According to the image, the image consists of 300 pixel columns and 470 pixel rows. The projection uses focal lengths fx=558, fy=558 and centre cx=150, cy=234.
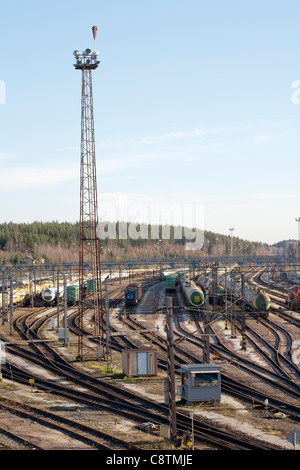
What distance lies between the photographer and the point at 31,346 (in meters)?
48.5

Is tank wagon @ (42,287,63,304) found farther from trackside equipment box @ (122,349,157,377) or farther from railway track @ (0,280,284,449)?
trackside equipment box @ (122,349,157,377)

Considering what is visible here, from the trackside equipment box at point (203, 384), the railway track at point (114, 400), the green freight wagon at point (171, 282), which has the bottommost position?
the railway track at point (114, 400)

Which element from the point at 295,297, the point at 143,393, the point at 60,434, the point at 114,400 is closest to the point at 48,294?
the point at 295,297

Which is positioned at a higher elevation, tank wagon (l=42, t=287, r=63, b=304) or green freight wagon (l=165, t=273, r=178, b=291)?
green freight wagon (l=165, t=273, r=178, b=291)

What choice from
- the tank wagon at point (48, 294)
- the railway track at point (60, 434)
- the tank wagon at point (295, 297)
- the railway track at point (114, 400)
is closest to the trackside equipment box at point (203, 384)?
the railway track at point (114, 400)

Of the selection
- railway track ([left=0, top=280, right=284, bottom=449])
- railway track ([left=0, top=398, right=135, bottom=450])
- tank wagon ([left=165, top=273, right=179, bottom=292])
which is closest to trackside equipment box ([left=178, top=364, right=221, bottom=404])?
railway track ([left=0, top=280, right=284, bottom=449])

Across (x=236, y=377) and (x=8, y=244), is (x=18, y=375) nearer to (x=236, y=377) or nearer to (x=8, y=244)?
(x=236, y=377)

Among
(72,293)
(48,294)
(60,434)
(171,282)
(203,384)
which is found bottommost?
(60,434)

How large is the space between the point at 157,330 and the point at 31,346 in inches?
495

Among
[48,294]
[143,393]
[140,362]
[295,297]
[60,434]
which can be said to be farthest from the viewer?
[48,294]

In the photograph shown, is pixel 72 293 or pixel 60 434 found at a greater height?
pixel 72 293

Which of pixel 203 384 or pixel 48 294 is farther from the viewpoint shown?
pixel 48 294

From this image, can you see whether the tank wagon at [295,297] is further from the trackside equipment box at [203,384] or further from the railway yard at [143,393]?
the trackside equipment box at [203,384]

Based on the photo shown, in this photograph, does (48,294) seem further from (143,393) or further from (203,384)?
(203,384)
